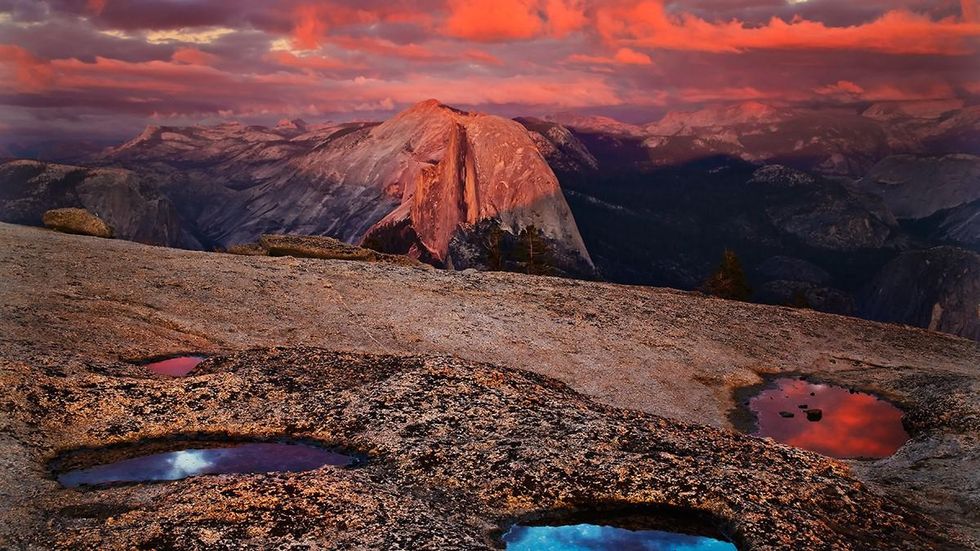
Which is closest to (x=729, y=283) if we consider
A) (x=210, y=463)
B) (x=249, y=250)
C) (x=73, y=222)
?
(x=249, y=250)

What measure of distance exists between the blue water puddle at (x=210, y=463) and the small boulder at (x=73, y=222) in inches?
2222

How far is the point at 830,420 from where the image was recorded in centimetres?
4812

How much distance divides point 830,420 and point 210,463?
4052 centimetres

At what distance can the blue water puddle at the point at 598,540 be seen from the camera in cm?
2519

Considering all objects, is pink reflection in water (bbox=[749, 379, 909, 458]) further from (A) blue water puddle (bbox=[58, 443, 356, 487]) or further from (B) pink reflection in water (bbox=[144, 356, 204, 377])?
(B) pink reflection in water (bbox=[144, 356, 204, 377])

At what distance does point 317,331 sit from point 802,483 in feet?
112

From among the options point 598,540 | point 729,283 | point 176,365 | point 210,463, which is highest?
point 598,540

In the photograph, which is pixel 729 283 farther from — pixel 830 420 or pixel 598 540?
pixel 598 540

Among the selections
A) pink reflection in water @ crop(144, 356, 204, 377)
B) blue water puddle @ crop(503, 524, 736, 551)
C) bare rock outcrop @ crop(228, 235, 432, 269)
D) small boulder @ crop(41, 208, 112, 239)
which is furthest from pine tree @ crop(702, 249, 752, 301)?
blue water puddle @ crop(503, 524, 736, 551)

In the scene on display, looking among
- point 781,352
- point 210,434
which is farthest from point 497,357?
point 781,352

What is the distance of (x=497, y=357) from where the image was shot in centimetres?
5131

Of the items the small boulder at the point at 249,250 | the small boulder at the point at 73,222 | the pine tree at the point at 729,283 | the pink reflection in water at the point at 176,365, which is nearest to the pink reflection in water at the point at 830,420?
the pink reflection in water at the point at 176,365

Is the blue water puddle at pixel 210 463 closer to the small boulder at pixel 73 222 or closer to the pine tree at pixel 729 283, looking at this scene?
the small boulder at pixel 73 222

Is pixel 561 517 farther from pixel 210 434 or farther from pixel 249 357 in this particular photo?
pixel 249 357
